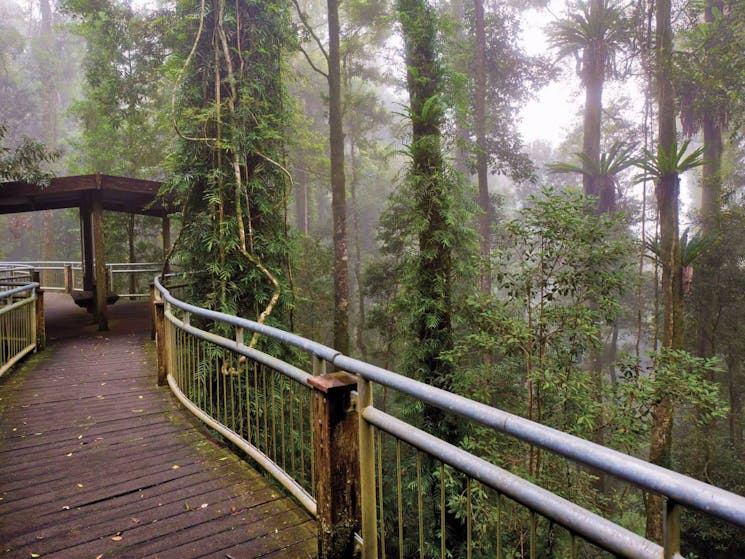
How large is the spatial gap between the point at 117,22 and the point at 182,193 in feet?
29.9

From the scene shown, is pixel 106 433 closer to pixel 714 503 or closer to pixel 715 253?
pixel 714 503

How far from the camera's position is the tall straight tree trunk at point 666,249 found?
9062mm

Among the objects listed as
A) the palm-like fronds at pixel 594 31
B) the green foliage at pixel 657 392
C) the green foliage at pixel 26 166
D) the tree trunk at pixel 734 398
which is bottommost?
the tree trunk at pixel 734 398

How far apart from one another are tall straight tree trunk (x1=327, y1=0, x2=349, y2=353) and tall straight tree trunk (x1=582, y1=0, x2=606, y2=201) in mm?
7904

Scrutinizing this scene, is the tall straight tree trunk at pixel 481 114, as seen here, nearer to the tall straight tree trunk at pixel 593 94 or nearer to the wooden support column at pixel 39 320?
the tall straight tree trunk at pixel 593 94

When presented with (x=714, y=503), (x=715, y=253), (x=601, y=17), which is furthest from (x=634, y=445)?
(x=601, y=17)

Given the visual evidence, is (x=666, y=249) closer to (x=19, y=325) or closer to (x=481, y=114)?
(x=481, y=114)

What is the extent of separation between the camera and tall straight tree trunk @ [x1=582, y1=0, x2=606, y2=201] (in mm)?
14578

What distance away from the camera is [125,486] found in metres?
3.26

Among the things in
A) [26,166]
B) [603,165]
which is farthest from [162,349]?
[603,165]

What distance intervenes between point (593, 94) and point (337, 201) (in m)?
11.7

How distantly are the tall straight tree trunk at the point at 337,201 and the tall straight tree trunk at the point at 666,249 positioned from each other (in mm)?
6511

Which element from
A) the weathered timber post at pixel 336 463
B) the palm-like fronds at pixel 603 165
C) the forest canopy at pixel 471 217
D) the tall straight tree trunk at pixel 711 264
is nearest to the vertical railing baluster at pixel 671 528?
the weathered timber post at pixel 336 463

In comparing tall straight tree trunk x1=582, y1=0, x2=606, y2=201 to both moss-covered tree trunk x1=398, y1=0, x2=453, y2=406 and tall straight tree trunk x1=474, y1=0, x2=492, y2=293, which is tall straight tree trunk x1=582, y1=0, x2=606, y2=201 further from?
moss-covered tree trunk x1=398, y1=0, x2=453, y2=406
